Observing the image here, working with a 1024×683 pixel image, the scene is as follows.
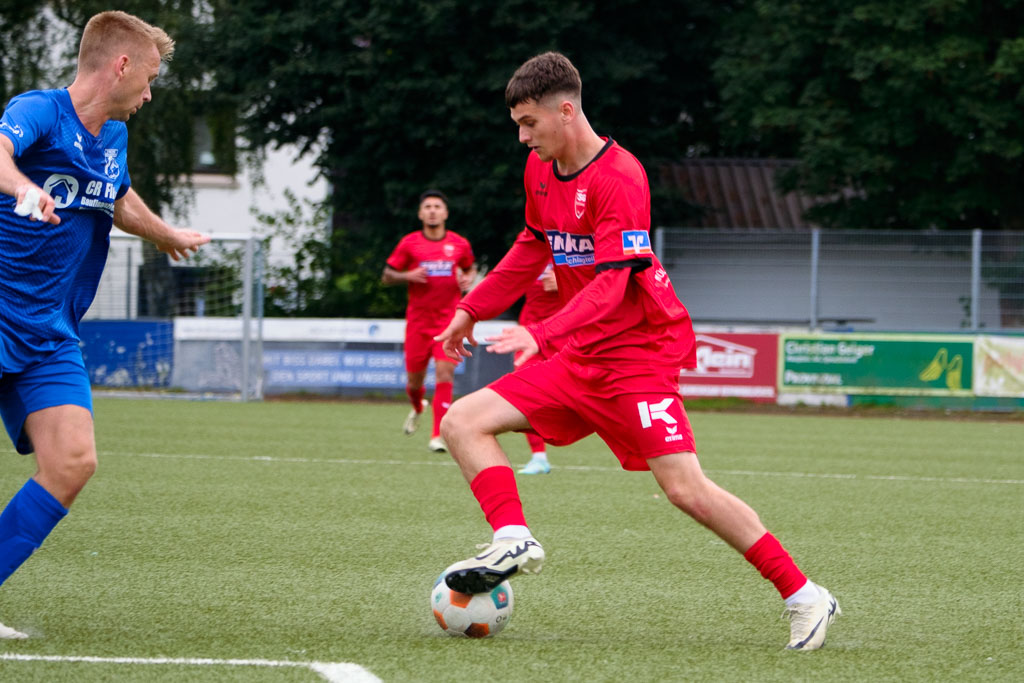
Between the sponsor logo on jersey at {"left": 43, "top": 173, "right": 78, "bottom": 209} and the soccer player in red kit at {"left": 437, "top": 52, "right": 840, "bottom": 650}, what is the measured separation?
1.48 metres

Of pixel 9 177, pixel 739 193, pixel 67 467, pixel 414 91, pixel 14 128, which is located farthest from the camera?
pixel 739 193

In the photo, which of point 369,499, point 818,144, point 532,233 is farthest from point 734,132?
point 532,233

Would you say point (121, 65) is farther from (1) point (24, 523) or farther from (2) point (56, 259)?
(1) point (24, 523)

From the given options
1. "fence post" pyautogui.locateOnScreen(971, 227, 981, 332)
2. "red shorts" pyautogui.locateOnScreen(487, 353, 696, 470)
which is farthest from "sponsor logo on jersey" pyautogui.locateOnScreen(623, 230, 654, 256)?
"fence post" pyautogui.locateOnScreen(971, 227, 981, 332)

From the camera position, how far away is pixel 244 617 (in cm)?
444

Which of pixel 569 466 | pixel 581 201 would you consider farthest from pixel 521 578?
pixel 569 466

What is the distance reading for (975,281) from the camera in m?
18.5

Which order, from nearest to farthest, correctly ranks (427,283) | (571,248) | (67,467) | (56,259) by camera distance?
(67,467), (56,259), (571,248), (427,283)

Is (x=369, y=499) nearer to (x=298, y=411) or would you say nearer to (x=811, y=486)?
(x=811, y=486)

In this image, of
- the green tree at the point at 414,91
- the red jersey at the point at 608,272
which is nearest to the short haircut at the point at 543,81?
the red jersey at the point at 608,272

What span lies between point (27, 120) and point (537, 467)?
6.06m

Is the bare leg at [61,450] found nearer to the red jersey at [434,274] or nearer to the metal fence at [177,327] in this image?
the red jersey at [434,274]

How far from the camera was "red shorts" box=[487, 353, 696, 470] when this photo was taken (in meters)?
4.18

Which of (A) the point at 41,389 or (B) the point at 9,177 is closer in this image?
(B) the point at 9,177
